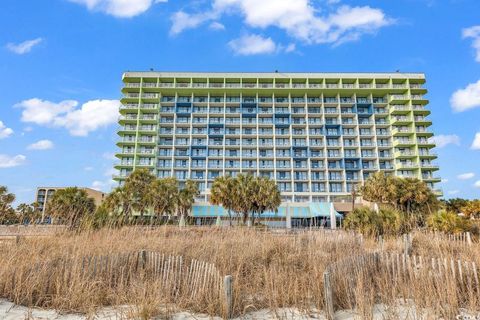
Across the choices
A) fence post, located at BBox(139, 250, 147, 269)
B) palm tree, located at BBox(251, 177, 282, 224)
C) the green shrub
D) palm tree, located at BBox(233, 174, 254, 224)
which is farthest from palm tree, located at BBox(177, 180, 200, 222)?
fence post, located at BBox(139, 250, 147, 269)

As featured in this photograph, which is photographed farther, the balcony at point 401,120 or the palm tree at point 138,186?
the balcony at point 401,120

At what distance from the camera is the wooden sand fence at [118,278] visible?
20.3ft

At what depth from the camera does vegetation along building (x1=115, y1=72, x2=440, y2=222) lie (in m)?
65.2

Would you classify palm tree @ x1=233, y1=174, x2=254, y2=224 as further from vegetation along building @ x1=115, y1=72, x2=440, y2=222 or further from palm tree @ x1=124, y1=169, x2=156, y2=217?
vegetation along building @ x1=115, y1=72, x2=440, y2=222

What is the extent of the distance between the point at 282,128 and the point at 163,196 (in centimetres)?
3907

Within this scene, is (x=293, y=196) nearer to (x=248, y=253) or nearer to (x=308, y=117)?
(x=308, y=117)

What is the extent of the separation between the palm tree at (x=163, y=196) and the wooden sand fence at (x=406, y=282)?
32247 millimetres

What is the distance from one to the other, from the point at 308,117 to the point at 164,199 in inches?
1722

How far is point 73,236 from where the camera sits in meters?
9.70

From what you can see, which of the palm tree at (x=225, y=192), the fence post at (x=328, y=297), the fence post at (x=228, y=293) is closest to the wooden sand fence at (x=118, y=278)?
the fence post at (x=228, y=293)

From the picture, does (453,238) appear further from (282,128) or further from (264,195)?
(282,128)

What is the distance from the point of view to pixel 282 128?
69.4 m

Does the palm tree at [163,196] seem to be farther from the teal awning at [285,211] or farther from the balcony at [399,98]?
the balcony at [399,98]

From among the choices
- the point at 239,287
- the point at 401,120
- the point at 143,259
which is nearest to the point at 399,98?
the point at 401,120
